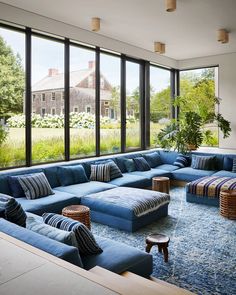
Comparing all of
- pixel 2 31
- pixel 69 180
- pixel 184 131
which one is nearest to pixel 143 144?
pixel 184 131

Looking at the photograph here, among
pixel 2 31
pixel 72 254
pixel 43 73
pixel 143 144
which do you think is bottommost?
pixel 72 254

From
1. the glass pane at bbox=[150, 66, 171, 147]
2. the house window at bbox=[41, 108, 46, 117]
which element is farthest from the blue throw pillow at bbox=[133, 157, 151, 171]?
the house window at bbox=[41, 108, 46, 117]

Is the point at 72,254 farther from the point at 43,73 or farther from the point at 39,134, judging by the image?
the point at 43,73

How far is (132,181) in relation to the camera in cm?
546

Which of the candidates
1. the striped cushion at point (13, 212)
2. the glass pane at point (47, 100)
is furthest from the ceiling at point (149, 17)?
the striped cushion at point (13, 212)

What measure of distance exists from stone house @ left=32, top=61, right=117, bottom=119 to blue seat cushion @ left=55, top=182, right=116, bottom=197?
4.31 feet

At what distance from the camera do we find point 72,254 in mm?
1987

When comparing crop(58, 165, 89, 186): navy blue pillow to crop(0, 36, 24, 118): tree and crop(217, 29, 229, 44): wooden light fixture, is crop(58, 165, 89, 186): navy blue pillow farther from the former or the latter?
crop(217, 29, 229, 44): wooden light fixture

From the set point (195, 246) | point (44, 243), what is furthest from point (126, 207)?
point (44, 243)

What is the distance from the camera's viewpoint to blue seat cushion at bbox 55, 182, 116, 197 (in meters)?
4.61

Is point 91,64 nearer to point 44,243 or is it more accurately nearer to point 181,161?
point 181,161

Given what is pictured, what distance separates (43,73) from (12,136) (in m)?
1.18

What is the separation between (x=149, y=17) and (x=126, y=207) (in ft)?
9.76

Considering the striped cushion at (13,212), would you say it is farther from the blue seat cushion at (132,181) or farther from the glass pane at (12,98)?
the blue seat cushion at (132,181)
